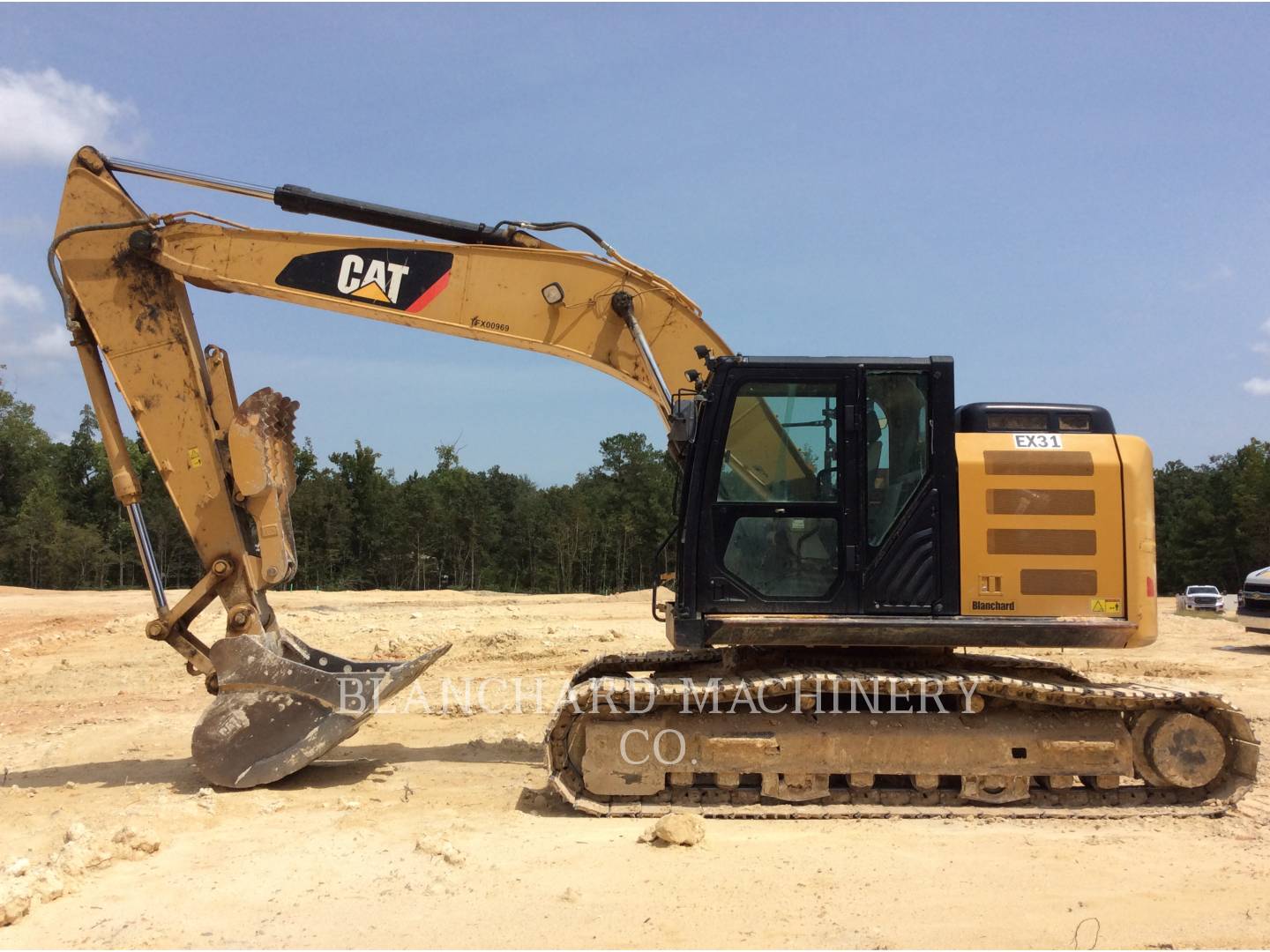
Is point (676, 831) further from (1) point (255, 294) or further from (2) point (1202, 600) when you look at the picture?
(2) point (1202, 600)

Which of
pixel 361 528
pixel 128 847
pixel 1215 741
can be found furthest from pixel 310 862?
pixel 361 528

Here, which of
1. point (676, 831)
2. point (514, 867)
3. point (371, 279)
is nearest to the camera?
point (514, 867)

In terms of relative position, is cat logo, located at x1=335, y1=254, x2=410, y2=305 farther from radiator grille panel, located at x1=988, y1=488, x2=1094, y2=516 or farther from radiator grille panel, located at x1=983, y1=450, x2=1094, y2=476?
radiator grille panel, located at x1=988, y1=488, x2=1094, y2=516

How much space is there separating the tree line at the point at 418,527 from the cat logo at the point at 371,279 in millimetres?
43944

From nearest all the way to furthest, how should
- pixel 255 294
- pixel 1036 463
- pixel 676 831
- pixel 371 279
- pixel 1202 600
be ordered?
pixel 676 831 → pixel 1036 463 → pixel 371 279 → pixel 255 294 → pixel 1202 600

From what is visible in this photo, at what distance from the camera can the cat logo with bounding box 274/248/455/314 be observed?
7516 mm

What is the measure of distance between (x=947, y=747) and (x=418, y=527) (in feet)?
166

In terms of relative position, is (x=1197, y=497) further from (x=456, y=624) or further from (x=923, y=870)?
(x=923, y=870)

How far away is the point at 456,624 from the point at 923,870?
1304 centimetres

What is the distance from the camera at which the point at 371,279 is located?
24.7 ft

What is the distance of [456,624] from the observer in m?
17.5

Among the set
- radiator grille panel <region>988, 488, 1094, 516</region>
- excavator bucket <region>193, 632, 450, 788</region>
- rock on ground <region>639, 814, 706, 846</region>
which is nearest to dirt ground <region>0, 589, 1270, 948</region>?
rock on ground <region>639, 814, 706, 846</region>

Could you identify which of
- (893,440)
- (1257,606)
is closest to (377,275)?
(893,440)

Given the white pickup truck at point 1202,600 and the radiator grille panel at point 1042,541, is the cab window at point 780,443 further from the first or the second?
the white pickup truck at point 1202,600
